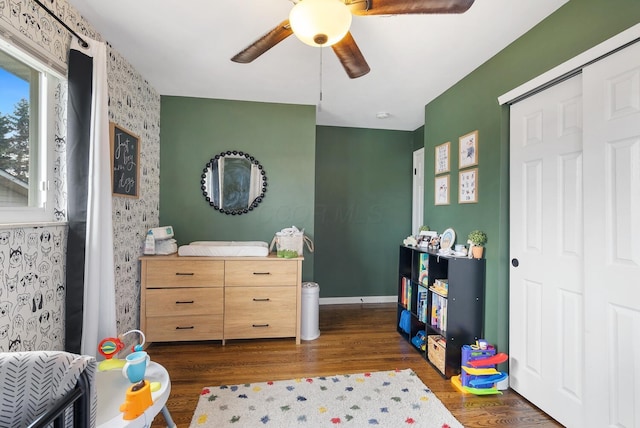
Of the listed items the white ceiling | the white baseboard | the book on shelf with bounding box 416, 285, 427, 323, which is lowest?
the white baseboard

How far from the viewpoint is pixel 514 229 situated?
6.77 ft

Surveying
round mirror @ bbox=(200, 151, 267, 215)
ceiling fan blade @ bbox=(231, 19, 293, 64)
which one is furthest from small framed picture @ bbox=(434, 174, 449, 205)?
ceiling fan blade @ bbox=(231, 19, 293, 64)

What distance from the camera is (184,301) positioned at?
2.67 metres

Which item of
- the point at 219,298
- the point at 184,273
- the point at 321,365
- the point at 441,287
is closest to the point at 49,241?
the point at 184,273

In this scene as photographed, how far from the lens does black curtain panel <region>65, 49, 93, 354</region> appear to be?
165 cm

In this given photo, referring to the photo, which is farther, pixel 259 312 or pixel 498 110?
pixel 259 312

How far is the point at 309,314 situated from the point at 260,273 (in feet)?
2.14

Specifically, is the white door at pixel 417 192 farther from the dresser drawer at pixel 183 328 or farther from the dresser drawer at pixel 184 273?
the dresser drawer at pixel 183 328

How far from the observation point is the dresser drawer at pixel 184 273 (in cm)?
263

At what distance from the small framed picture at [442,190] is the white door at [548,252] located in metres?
0.71

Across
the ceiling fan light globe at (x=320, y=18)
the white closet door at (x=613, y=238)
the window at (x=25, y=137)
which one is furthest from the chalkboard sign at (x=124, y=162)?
the white closet door at (x=613, y=238)

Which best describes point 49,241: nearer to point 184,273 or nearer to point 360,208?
point 184,273

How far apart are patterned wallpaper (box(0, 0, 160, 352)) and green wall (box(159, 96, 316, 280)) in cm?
63

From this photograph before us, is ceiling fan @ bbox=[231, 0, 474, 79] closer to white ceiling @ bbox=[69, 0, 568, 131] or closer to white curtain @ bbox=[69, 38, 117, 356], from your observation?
white ceiling @ bbox=[69, 0, 568, 131]
